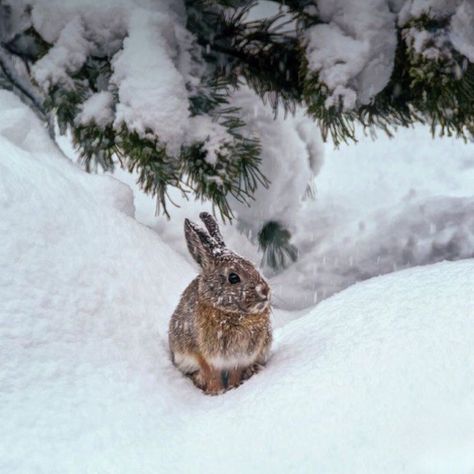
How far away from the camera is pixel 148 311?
279 centimetres

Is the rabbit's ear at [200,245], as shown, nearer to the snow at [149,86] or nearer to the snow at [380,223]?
the snow at [149,86]

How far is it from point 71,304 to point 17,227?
318 millimetres

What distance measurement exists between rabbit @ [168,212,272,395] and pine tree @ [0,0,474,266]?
71 centimetres

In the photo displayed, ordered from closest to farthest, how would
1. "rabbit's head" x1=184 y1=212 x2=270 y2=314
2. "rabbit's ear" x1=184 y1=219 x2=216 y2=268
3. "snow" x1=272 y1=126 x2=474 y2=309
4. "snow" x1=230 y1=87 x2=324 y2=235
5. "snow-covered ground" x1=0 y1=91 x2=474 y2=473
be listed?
"snow-covered ground" x1=0 y1=91 x2=474 y2=473 → "rabbit's head" x1=184 y1=212 x2=270 y2=314 → "rabbit's ear" x1=184 y1=219 x2=216 y2=268 → "snow" x1=230 y1=87 x2=324 y2=235 → "snow" x1=272 y1=126 x2=474 y2=309

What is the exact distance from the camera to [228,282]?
7.98 feet

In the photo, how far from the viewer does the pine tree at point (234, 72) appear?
9.36ft

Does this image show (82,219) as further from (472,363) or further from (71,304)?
(472,363)

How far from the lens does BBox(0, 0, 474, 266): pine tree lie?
285 cm

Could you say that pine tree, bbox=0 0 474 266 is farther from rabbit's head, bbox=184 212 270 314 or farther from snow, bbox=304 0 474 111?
rabbit's head, bbox=184 212 270 314

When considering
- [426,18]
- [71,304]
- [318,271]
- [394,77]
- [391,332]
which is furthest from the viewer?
[318,271]

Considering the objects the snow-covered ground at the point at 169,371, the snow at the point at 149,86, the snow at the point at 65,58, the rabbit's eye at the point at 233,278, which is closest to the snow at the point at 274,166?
the snow at the point at 149,86

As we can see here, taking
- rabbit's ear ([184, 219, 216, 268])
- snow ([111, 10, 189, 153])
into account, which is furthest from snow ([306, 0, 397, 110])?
rabbit's ear ([184, 219, 216, 268])

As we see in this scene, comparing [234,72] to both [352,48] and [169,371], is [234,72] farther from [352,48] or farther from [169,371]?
[169,371]

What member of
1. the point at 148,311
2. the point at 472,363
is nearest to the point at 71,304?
the point at 148,311
